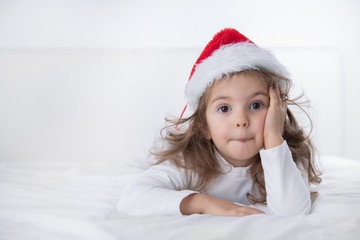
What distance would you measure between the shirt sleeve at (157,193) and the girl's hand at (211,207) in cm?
2

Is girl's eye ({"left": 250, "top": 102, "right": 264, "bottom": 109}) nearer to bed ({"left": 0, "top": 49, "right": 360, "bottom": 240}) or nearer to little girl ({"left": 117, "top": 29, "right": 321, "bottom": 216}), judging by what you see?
little girl ({"left": 117, "top": 29, "right": 321, "bottom": 216})

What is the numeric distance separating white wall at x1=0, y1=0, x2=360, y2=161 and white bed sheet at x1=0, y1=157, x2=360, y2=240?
90 cm

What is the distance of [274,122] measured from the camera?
93cm

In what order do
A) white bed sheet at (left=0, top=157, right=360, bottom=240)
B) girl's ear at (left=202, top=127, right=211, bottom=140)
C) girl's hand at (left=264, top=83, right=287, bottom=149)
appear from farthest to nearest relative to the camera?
girl's ear at (left=202, top=127, right=211, bottom=140) → girl's hand at (left=264, top=83, right=287, bottom=149) → white bed sheet at (left=0, top=157, right=360, bottom=240)

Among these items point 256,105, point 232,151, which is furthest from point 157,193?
point 256,105

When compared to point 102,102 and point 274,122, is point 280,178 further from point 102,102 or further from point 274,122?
point 102,102

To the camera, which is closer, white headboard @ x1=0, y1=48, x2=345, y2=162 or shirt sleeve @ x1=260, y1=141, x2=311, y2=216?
shirt sleeve @ x1=260, y1=141, x2=311, y2=216

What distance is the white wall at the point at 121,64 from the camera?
2137 mm

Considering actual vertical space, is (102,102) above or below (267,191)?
below

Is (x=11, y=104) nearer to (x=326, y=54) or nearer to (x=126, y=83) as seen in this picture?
(x=126, y=83)

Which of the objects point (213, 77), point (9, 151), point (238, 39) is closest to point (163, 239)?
point (213, 77)

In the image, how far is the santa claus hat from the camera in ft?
3.24

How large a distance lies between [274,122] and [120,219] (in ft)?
1.48

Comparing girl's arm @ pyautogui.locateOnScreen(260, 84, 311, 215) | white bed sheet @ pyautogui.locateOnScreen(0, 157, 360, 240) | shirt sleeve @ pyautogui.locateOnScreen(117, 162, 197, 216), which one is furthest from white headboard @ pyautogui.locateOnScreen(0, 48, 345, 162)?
girl's arm @ pyautogui.locateOnScreen(260, 84, 311, 215)
